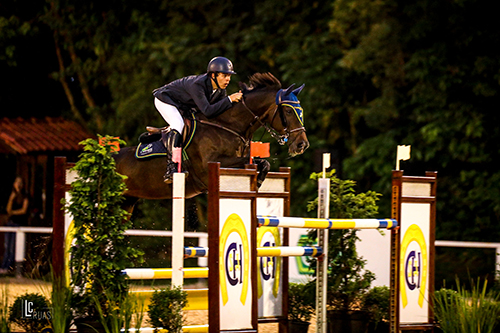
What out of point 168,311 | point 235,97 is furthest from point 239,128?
point 168,311

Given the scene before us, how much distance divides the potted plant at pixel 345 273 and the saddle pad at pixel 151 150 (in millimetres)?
1480

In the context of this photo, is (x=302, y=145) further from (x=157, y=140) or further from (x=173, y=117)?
(x=157, y=140)

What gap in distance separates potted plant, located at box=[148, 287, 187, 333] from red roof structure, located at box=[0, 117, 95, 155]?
9.38 metres

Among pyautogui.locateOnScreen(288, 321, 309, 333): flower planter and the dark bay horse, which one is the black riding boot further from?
pyautogui.locateOnScreen(288, 321, 309, 333): flower planter

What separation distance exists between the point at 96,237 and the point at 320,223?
1.40 metres

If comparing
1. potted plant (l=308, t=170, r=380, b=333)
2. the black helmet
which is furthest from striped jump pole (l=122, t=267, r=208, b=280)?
the black helmet

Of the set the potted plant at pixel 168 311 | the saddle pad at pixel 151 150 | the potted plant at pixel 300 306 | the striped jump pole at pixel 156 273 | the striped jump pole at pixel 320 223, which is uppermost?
the saddle pad at pixel 151 150

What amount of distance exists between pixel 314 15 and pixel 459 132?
4.16 m

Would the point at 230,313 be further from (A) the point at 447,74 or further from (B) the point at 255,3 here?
(B) the point at 255,3

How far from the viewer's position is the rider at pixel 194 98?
221 inches

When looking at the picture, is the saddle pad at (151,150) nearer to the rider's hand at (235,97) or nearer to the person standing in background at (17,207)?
the rider's hand at (235,97)

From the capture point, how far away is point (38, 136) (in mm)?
13406

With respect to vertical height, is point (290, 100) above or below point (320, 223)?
above

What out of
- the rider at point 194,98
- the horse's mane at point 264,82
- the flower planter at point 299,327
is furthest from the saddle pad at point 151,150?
the flower planter at point 299,327
